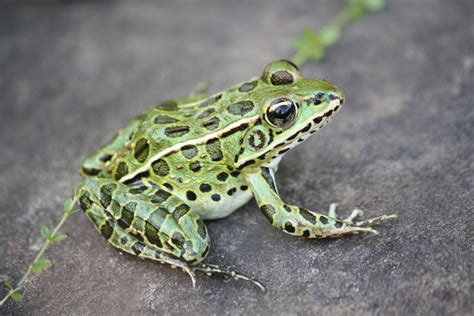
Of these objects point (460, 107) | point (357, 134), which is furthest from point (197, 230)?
point (460, 107)

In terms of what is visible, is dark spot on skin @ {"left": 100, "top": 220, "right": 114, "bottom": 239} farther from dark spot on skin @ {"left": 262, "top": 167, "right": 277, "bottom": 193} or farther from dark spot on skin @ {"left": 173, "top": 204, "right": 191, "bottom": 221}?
dark spot on skin @ {"left": 262, "top": 167, "right": 277, "bottom": 193}

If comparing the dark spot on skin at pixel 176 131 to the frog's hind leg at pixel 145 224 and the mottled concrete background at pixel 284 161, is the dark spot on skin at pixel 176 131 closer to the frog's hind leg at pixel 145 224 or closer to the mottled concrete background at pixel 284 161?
the frog's hind leg at pixel 145 224

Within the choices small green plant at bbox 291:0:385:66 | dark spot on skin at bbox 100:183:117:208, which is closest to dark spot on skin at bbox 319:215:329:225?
dark spot on skin at bbox 100:183:117:208

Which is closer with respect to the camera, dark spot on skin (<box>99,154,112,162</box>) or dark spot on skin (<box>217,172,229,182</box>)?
dark spot on skin (<box>217,172,229,182</box>)

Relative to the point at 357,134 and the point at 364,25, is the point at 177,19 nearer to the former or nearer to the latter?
the point at 364,25

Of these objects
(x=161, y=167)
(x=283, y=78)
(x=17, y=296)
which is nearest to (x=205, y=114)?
(x=161, y=167)

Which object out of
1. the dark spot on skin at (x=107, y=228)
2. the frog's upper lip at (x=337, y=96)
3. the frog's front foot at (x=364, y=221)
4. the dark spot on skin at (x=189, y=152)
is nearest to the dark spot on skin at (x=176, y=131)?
the dark spot on skin at (x=189, y=152)
